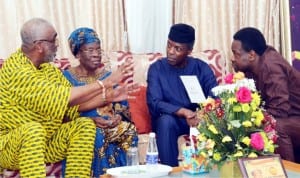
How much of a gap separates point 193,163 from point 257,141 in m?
0.44

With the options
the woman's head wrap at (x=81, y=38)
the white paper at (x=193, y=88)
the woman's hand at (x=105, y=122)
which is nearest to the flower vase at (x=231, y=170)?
the woman's hand at (x=105, y=122)

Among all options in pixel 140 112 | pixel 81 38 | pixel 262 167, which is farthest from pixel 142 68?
pixel 262 167

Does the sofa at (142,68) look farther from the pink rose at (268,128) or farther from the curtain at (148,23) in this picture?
the pink rose at (268,128)

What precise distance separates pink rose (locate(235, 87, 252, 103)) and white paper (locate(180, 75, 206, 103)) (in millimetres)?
1460

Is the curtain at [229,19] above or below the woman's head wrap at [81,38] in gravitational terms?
above

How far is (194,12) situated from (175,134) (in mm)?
1363

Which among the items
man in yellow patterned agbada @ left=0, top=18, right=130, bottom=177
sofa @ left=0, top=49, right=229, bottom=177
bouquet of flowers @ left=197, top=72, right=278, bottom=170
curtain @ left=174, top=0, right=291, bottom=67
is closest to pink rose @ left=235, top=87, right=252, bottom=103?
bouquet of flowers @ left=197, top=72, right=278, bottom=170

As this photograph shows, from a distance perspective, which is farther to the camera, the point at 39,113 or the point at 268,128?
the point at 39,113

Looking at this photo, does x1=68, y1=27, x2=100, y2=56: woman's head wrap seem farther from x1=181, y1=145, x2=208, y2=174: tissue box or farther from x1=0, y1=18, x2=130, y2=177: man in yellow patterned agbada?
x1=181, y1=145, x2=208, y2=174: tissue box

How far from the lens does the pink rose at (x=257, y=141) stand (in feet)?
8.39

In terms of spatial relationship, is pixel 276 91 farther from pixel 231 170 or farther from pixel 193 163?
pixel 231 170

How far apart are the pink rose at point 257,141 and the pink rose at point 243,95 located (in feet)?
0.51

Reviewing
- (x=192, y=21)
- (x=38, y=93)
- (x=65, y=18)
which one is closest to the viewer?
(x=38, y=93)

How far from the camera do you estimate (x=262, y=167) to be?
256 centimetres
